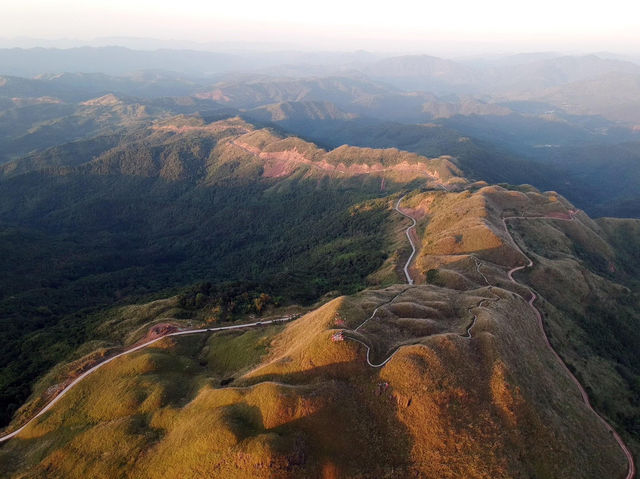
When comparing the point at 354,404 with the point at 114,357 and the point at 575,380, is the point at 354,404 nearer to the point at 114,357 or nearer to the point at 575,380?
the point at 575,380

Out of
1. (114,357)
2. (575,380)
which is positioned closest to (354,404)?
(575,380)

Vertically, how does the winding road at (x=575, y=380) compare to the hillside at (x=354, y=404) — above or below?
below

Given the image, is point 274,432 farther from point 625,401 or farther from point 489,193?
point 489,193

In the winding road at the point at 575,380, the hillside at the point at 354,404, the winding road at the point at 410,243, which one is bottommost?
the winding road at the point at 410,243

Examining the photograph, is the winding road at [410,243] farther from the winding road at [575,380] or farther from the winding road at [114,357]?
the winding road at [114,357]

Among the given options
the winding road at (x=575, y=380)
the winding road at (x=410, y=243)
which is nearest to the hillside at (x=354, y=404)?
the winding road at (x=575, y=380)

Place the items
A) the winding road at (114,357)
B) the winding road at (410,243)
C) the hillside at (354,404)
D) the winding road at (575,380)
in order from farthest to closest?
the winding road at (410,243) → the winding road at (114,357) → the winding road at (575,380) → the hillside at (354,404)

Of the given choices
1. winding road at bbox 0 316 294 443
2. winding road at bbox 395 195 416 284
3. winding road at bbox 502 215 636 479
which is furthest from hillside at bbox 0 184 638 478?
winding road at bbox 395 195 416 284

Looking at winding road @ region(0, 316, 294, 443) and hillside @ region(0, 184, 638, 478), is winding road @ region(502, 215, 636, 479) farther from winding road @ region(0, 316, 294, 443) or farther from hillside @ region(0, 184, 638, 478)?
winding road @ region(0, 316, 294, 443)
